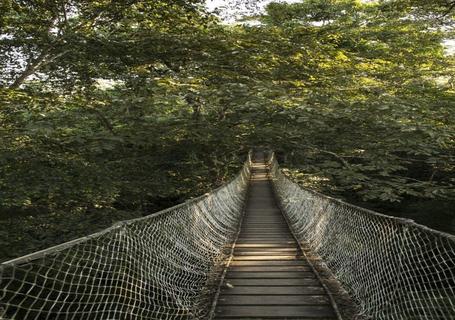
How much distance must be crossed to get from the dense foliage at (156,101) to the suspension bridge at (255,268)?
111 cm

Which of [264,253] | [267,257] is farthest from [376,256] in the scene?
[264,253]

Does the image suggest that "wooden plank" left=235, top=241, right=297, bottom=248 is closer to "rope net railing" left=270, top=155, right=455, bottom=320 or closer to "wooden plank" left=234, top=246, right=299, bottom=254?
"wooden plank" left=234, top=246, right=299, bottom=254

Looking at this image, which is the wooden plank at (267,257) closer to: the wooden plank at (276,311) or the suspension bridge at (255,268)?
the suspension bridge at (255,268)

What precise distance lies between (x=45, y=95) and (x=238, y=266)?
2.92 m

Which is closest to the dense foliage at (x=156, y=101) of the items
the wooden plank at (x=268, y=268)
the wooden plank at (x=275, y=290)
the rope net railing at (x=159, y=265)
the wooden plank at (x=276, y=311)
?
the rope net railing at (x=159, y=265)

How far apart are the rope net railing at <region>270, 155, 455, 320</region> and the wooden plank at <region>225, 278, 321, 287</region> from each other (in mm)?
300

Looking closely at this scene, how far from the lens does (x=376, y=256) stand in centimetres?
348

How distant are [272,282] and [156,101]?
3.04m

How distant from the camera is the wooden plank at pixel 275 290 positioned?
3541 mm

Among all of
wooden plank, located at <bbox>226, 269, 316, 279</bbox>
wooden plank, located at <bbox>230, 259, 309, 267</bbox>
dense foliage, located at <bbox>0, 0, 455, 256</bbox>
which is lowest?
wooden plank, located at <bbox>230, 259, 309, 267</bbox>

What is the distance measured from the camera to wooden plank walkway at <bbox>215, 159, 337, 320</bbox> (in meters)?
3.13

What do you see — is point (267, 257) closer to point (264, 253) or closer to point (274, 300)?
point (264, 253)

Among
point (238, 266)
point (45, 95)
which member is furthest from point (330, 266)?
point (45, 95)

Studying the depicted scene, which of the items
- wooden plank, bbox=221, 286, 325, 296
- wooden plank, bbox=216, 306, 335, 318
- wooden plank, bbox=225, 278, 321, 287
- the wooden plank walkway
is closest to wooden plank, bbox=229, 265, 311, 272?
the wooden plank walkway
